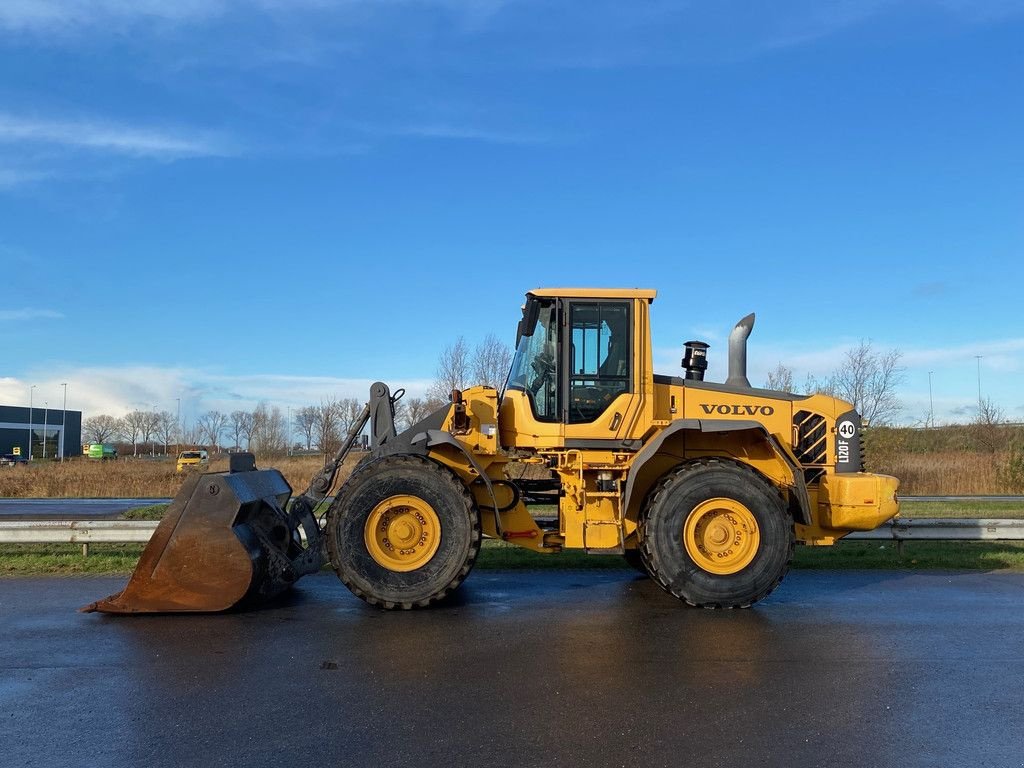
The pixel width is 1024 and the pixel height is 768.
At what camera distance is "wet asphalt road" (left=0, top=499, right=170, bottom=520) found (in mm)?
17188

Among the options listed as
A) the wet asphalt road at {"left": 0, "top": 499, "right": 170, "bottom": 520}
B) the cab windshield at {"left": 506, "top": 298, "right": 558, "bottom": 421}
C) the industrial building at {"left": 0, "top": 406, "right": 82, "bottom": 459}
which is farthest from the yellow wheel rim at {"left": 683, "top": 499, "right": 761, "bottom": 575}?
the industrial building at {"left": 0, "top": 406, "right": 82, "bottom": 459}

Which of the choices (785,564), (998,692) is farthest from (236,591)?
(998,692)

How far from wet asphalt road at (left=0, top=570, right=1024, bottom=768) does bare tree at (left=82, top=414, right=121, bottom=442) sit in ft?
365

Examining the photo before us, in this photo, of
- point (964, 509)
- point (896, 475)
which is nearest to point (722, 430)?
point (964, 509)

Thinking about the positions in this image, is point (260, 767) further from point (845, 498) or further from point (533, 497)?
point (845, 498)

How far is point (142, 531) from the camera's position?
383 inches

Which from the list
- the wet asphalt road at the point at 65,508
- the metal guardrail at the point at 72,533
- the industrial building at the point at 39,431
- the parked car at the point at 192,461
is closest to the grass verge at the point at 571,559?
the metal guardrail at the point at 72,533

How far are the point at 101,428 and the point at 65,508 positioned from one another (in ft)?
322

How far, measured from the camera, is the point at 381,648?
6.00 metres

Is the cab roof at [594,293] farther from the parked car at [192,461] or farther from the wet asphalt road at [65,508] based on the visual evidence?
the parked car at [192,461]

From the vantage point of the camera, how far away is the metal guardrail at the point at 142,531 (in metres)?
9.62

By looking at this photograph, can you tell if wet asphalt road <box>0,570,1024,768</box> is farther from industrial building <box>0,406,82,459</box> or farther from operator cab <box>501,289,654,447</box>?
industrial building <box>0,406,82,459</box>

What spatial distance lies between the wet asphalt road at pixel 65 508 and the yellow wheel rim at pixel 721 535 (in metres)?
13.1

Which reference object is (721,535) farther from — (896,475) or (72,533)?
(896,475)
